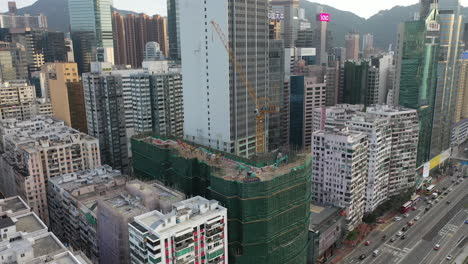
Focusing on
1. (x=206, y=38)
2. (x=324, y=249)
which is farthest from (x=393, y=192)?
(x=206, y=38)

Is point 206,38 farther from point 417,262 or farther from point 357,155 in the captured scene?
point 417,262

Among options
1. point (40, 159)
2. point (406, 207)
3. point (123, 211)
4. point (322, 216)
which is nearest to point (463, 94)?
point (406, 207)

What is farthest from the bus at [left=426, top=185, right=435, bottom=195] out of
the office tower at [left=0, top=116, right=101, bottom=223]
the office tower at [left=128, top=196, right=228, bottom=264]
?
the office tower at [left=0, top=116, right=101, bottom=223]

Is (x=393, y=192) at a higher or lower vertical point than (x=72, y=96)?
lower

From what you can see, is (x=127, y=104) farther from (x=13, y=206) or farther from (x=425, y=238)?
(x=425, y=238)

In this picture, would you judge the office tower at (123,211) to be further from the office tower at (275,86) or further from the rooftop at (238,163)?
the office tower at (275,86)
